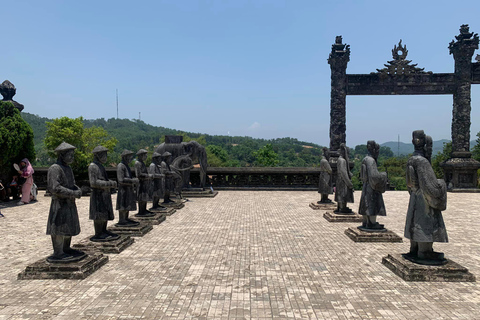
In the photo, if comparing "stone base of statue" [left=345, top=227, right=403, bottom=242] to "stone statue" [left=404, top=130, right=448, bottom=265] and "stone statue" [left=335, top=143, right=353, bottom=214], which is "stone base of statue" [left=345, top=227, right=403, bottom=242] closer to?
"stone statue" [left=404, top=130, right=448, bottom=265]

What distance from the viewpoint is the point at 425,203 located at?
210 inches

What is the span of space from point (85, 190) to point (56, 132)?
20.4m

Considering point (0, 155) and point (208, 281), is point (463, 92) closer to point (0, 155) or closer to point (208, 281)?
point (208, 281)

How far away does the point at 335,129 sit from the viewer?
707 inches

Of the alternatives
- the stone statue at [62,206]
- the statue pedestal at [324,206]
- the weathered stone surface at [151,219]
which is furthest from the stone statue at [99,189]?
the statue pedestal at [324,206]

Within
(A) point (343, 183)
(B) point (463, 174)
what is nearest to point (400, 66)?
(B) point (463, 174)

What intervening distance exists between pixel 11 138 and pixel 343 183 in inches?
511

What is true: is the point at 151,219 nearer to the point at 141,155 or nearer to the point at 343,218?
the point at 141,155

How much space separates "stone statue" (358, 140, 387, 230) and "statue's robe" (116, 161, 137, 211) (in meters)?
5.72

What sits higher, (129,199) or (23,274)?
(129,199)

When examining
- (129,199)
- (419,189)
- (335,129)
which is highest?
(335,129)

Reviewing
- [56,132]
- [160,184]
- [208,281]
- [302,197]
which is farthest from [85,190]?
[56,132]

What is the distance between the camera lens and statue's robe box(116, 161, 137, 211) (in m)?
7.84

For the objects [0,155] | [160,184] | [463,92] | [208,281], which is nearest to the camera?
[208,281]
